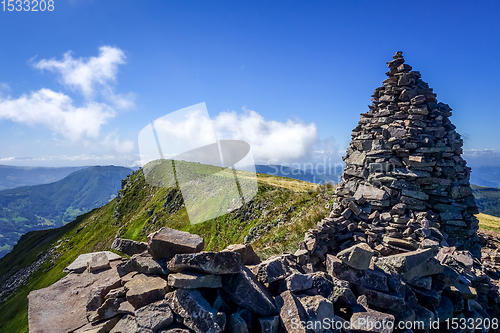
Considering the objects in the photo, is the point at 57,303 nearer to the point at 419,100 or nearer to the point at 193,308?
the point at 193,308

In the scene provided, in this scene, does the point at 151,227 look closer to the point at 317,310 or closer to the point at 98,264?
the point at 98,264

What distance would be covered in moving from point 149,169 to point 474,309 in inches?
4040

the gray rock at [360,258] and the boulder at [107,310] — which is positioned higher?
the gray rock at [360,258]

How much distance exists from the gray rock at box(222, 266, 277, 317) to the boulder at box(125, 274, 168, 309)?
1.65 m

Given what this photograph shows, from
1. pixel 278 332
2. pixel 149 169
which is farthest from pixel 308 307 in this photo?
pixel 149 169

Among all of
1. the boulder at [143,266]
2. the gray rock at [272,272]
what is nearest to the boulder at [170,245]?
the boulder at [143,266]

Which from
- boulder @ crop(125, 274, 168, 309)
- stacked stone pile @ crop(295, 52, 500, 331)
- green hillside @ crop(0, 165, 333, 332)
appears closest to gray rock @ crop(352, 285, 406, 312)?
stacked stone pile @ crop(295, 52, 500, 331)

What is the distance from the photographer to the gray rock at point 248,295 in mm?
6652

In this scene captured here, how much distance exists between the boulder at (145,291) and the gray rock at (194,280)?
1.46ft

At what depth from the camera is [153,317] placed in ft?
19.2

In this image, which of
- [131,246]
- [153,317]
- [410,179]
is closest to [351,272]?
[153,317]

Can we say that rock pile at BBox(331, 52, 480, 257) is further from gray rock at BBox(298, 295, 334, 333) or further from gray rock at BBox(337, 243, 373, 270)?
gray rock at BBox(298, 295, 334, 333)

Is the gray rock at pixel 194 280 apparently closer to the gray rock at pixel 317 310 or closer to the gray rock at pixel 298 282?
the gray rock at pixel 298 282

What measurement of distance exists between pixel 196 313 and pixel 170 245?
2521 millimetres
